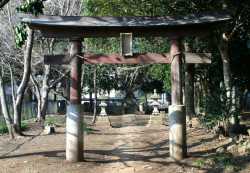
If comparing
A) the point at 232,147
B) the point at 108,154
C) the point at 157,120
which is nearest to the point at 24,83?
the point at 108,154

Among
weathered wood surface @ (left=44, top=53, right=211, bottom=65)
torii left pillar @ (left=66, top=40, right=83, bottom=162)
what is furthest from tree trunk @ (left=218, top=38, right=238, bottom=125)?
torii left pillar @ (left=66, top=40, right=83, bottom=162)

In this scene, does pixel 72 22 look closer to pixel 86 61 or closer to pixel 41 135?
pixel 86 61

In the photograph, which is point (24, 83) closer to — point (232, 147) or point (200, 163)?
point (232, 147)

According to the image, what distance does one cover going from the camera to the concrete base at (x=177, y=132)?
521 inches

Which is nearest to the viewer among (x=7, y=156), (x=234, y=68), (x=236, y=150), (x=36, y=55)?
(x=236, y=150)

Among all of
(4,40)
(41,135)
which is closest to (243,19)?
(41,135)

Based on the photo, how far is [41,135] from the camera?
66.3 ft

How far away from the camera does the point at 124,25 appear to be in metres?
13.2

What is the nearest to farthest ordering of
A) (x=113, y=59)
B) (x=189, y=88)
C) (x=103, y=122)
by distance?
Result: (x=113, y=59) < (x=189, y=88) < (x=103, y=122)

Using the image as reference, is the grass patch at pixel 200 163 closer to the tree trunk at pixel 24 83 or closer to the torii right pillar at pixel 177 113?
the torii right pillar at pixel 177 113

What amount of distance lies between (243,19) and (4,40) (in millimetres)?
13789

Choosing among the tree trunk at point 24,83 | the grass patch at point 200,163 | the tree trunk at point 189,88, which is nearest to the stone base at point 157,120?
the tree trunk at point 189,88

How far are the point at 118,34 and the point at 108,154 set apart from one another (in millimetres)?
3516

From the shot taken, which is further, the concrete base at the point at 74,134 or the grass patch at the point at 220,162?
the concrete base at the point at 74,134
